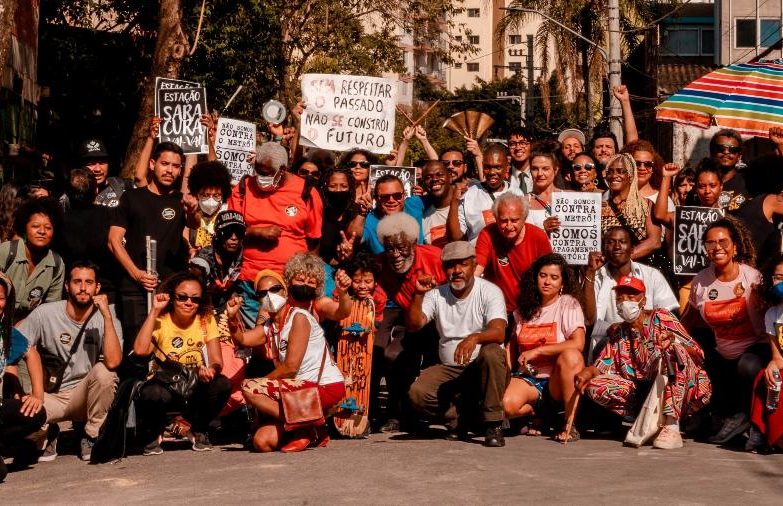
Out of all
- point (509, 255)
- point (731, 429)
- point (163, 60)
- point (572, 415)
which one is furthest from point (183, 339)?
point (163, 60)

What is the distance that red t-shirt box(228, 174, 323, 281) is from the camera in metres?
10.8

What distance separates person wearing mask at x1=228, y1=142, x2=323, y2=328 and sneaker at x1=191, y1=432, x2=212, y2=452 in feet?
3.92

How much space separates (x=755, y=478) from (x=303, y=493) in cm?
291

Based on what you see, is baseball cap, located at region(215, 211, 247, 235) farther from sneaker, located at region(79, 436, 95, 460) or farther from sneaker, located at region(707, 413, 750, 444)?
sneaker, located at region(707, 413, 750, 444)

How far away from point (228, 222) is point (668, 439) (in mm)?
3724

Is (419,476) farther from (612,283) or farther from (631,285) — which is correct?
(612,283)

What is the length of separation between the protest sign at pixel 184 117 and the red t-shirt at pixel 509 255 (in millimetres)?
3260

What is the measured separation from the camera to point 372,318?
10.5 meters

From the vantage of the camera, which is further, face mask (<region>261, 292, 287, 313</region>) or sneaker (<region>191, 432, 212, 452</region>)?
face mask (<region>261, 292, 287, 313</region>)

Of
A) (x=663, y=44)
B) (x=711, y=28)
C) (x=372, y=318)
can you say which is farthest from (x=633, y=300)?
(x=711, y=28)

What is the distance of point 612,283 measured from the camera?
10836 mm

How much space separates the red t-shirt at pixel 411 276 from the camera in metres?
10.9

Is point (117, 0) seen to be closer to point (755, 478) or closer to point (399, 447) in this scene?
point (399, 447)

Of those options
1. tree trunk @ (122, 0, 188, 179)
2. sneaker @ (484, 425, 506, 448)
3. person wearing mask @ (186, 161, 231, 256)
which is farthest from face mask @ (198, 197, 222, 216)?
tree trunk @ (122, 0, 188, 179)
